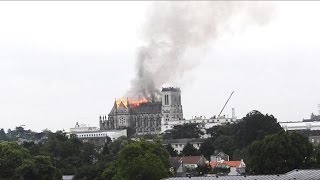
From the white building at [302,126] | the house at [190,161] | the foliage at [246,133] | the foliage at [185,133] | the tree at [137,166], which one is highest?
the white building at [302,126]

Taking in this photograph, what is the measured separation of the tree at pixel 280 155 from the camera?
70062 millimetres

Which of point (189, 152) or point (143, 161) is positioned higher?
point (189, 152)

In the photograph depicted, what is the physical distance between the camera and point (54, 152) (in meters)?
110

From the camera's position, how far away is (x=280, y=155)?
232 feet

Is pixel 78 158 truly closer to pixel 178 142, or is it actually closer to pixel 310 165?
pixel 310 165

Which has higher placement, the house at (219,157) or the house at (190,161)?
the house at (219,157)

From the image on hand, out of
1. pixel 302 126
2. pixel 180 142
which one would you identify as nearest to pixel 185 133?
pixel 180 142

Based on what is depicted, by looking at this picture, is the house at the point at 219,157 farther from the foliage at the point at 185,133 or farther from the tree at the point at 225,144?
the foliage at the point at 185,133

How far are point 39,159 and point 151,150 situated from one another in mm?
11177

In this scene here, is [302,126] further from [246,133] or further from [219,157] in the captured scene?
[219,157]

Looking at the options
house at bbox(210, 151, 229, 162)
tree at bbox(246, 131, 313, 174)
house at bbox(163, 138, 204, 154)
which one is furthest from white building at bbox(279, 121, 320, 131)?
tree at bbox(246, 131, 313, 174)

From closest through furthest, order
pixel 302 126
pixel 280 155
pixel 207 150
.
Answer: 1. pixel 280 155
2. pixel 207 150
3. pixel 302 126

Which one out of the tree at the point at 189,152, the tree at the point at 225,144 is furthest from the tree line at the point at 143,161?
the tree at the point at 225,144

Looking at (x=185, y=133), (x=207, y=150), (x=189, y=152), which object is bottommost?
(x=189, y=152)
